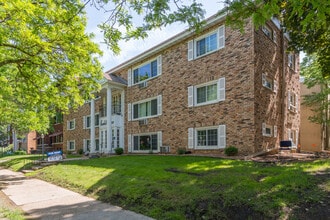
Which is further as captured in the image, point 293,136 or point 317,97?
point 317,97

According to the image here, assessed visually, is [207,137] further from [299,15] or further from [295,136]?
[299,15]

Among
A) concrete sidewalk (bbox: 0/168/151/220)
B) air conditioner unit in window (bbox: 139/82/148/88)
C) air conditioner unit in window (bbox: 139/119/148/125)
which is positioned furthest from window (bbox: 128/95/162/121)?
concrete sidewalk (bbox: 0/168/151/220)

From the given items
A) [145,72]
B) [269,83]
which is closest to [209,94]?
[269,83]

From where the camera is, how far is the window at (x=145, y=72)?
19156 mm

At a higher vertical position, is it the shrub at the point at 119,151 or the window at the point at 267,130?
the window at the point at 267,130

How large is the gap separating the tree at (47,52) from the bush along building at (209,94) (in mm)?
6627

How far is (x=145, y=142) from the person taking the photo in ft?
66.0

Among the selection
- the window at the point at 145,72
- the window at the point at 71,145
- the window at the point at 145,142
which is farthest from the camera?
the window at the point at 71,145

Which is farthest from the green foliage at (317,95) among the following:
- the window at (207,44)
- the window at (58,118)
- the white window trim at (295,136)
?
the window at (58,118)

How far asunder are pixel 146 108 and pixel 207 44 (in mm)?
7335

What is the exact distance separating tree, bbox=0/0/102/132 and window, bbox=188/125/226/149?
6799 mm

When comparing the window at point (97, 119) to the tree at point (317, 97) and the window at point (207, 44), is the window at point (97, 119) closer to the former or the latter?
the window at point (207, 44)

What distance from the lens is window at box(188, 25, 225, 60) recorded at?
14.7 metres

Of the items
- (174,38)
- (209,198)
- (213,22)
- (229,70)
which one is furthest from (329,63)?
(209,198)
